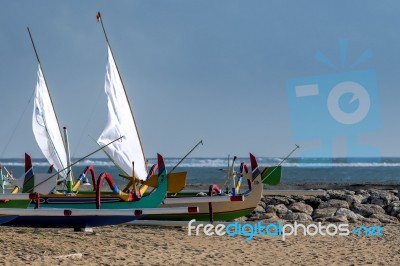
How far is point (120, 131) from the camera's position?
18656mm

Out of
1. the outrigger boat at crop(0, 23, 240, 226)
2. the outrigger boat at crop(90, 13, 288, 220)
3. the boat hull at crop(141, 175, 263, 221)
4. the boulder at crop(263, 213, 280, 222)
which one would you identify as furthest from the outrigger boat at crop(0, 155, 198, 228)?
the boulder at crop(263, 213, 280, 222)

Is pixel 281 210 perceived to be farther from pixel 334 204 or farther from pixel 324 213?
pixel 334 204

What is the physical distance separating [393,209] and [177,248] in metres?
10.6

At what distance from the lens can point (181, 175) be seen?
1609 cm

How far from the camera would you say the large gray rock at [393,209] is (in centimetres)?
2171

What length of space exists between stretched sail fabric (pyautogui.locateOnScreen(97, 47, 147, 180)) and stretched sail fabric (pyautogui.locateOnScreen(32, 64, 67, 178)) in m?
3.39

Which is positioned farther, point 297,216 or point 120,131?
point 297,216

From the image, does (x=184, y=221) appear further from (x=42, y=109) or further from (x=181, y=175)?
(x=42, y=109)

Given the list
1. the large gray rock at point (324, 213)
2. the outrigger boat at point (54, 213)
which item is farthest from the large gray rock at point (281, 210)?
the outrigger boat at point (54, 213)

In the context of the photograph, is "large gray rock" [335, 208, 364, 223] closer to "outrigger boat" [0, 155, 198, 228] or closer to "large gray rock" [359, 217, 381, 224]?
"large gray rock" [359, 217, 381, 224]

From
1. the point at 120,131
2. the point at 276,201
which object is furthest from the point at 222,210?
the point at 276,201

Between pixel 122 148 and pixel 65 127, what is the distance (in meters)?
3.11

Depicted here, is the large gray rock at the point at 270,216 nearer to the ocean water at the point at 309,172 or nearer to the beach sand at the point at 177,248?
the beach sand at the point at 177,248

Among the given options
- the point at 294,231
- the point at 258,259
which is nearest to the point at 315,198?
the point at 294,231
